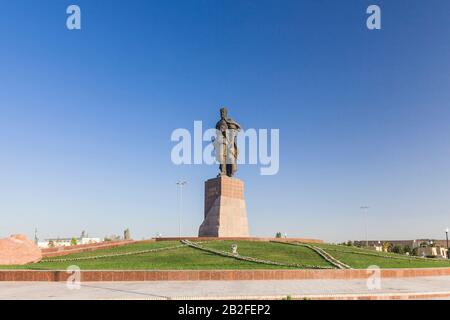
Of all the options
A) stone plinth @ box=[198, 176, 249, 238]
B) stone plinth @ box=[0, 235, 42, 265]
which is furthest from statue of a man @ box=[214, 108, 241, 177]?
stone plinth @ box=[0, 235, 42, 265]

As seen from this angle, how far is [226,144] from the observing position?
114 feet

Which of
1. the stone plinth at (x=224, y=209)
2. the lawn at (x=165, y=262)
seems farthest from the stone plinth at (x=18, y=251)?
the stone plinth at (x=224, y=209)

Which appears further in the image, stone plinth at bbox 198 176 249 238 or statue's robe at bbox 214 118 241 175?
statue's robe at bbox 214 118 241 175

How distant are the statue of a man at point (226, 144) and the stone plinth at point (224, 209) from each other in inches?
46.5

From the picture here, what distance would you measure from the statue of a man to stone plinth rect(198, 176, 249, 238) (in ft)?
3.88

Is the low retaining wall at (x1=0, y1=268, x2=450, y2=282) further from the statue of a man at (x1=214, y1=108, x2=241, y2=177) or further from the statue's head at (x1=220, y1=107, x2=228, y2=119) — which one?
the statue's head at (x1=220, y1=107, x2=228, y2=119)

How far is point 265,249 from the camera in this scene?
76.9 ft

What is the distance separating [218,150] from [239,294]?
23.7 meters

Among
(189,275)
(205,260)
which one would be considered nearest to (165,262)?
(205,260)

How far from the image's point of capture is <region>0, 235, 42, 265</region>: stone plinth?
2055cm

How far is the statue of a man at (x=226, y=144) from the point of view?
3438cm

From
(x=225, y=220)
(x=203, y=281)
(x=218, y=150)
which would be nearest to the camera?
(x=203, y=281)
